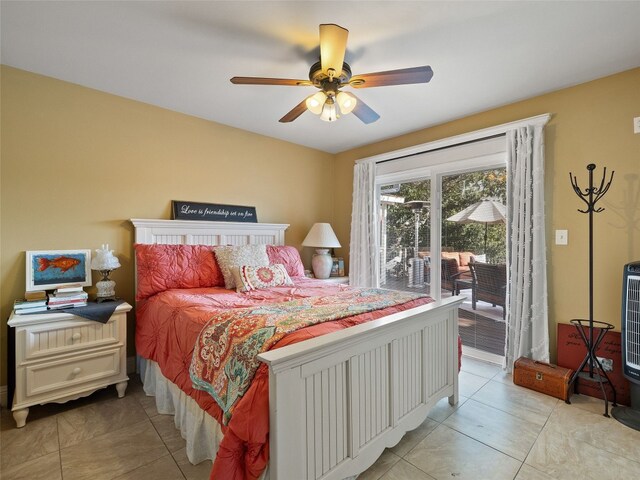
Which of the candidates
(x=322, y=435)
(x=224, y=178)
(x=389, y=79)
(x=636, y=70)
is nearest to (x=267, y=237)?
(x=224, y=178)

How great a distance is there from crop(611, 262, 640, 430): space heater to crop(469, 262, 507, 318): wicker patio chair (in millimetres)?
889

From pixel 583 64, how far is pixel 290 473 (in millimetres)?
3144

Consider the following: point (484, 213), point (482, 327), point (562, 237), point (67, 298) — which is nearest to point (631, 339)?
point (562, 237)

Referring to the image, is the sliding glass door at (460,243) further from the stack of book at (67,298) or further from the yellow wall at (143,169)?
the stack of book at (67,298)

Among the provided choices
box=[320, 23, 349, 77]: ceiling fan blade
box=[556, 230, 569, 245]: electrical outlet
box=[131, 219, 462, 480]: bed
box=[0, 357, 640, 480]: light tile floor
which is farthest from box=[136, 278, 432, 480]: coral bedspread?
box=[320, 23, 349, 77]: ceiling fan blade

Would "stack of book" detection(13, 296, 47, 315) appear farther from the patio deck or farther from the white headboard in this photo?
the patio deck

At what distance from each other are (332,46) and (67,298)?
Result: 249 cm

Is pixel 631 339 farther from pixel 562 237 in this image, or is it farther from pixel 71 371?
pixel 71 371

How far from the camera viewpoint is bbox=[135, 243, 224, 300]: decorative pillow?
8.29ft

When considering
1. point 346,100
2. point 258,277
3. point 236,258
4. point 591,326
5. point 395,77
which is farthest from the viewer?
point 236,258

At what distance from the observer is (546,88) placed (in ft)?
8.34

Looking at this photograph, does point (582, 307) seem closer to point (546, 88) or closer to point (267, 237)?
point (546, 88)

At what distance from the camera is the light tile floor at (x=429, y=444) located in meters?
1.59

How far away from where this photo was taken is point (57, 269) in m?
2.38
